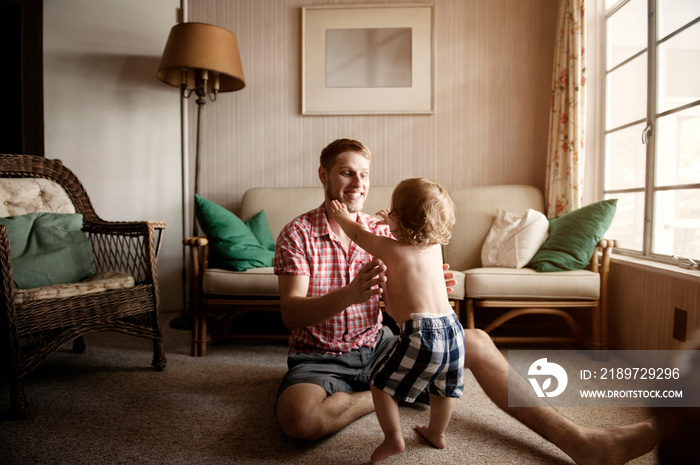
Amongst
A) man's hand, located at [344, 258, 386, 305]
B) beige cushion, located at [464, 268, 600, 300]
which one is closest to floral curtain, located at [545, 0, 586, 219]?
beige cushion, located at [464, 268, 600, 300]

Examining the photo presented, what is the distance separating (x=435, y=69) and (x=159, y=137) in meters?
2.16

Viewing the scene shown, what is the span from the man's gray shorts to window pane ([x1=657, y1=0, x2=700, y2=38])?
2124 mm

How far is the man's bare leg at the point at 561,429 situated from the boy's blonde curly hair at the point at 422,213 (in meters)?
0.45

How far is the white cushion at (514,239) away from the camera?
2359 mm

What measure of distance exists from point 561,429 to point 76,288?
1.86m

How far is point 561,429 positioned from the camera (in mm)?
1189

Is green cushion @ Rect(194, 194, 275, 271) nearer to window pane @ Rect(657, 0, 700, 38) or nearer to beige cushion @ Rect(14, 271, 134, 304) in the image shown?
beige cushion @ Rect(14, 271, 134, 304)

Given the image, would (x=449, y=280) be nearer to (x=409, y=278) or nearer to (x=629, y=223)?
(x=409, y=278)

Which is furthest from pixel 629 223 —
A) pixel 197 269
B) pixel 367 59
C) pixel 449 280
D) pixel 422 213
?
pixel 197 269

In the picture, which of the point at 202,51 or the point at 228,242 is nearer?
the point at 228,242

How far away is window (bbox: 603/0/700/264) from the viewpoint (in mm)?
1979

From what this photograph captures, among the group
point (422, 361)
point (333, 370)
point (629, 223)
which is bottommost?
point (333, 370)

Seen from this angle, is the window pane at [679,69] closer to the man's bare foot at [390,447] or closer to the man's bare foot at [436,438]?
the man's bare foot at [436,438]

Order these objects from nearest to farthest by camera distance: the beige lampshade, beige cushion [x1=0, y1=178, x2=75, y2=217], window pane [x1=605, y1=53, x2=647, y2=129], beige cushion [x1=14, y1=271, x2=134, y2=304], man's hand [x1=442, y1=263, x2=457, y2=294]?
1. man's hand [x1=442, y1=263, x2=457, y2=294]
2. beige cushion [x1=14, y1=271, x2=134, y2=304]
3. beige cushion [x1=0, y1=178, x2=75, y2=217]
4. window pane [x1=605, y1=53, x2=647, y2=129]
5. the beige lampshade
